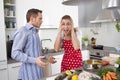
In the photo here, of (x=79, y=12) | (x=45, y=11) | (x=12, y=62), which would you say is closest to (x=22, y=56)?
(x=12, y=62)

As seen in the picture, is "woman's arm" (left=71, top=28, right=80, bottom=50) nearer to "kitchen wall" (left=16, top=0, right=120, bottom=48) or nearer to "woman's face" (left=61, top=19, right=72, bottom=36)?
"woman's face" (left=61, top=19, right=72, bottom=36)

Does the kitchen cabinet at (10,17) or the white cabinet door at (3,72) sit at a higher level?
the kitchen cabinet at (10,17)

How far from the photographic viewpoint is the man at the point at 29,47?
63.1 inches

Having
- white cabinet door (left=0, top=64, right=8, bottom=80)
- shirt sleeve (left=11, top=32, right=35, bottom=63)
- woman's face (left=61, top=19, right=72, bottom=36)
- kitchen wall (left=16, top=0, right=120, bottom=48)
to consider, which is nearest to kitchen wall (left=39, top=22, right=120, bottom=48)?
kitchen wall (left=16, top=0, right=120, bottom=48)

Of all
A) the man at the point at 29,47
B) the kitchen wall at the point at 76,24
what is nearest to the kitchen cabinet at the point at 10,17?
the kitchen wall at the point at 76,24

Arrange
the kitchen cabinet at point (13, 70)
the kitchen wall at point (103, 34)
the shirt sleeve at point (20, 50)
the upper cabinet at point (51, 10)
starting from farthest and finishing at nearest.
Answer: the kitchen wall at point (103, 34) → the upper cabinet at point (51, 10) → the kitchen cabinet at point (13, 70) → the shirt sleeve at point (20, 50)

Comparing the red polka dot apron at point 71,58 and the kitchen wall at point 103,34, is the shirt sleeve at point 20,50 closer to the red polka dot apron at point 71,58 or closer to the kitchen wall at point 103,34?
the red polka dot apron at point 71,58

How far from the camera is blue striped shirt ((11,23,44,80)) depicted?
1.61 m

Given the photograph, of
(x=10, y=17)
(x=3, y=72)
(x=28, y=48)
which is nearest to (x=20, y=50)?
(x=28, y=48)

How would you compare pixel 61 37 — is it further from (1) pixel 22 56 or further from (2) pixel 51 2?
(2) pixel 51 2

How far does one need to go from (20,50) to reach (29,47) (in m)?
0.12

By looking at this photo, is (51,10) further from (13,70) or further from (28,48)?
(28,48)

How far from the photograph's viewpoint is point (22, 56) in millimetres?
1584

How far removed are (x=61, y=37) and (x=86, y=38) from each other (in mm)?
2056
